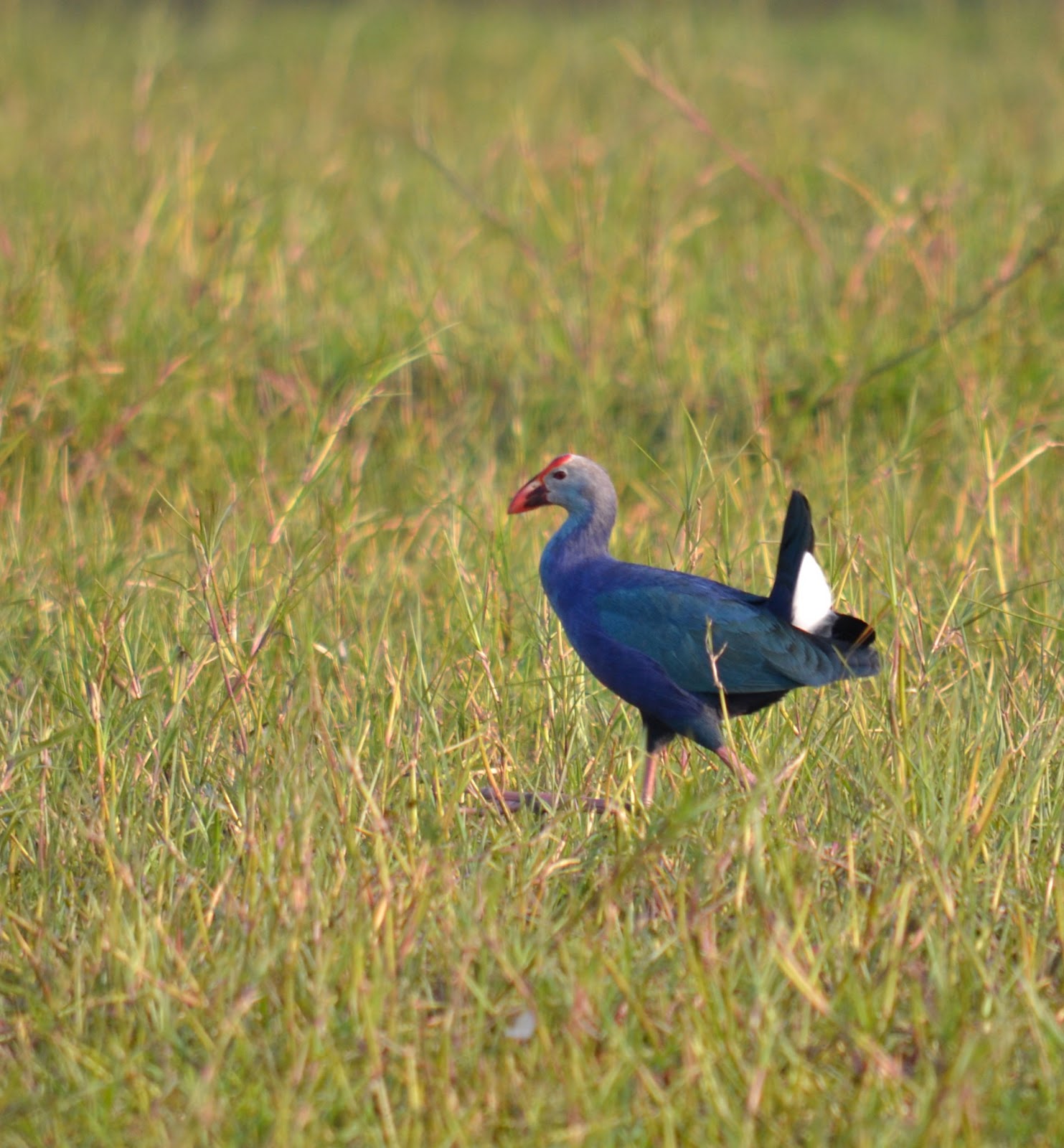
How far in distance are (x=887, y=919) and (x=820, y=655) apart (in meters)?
0.54

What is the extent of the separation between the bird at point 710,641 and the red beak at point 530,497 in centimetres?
23

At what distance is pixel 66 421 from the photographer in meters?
4.25

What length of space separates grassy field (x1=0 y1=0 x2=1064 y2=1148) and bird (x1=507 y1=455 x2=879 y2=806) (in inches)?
4.1

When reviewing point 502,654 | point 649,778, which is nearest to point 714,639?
point 649,778

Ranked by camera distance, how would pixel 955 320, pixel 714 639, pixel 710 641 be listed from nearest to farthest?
pixel 710 641, pixel 714 639, pixel 955 320

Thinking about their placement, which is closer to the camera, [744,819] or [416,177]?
[744,819]

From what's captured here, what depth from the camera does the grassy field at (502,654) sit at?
1.72 metres

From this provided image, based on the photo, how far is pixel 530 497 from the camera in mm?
2736

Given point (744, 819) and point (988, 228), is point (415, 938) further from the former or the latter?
point (988, 228)

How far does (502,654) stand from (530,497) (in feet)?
1.25

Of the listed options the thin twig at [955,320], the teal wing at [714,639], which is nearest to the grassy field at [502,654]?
the thin twig at [955,320]

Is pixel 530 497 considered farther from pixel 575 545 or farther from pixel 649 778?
pixel 649 778

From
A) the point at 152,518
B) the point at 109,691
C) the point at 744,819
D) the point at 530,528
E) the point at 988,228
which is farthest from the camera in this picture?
the point at 988,228

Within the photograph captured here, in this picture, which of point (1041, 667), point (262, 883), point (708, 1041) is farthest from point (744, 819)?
point (1041, 667)
